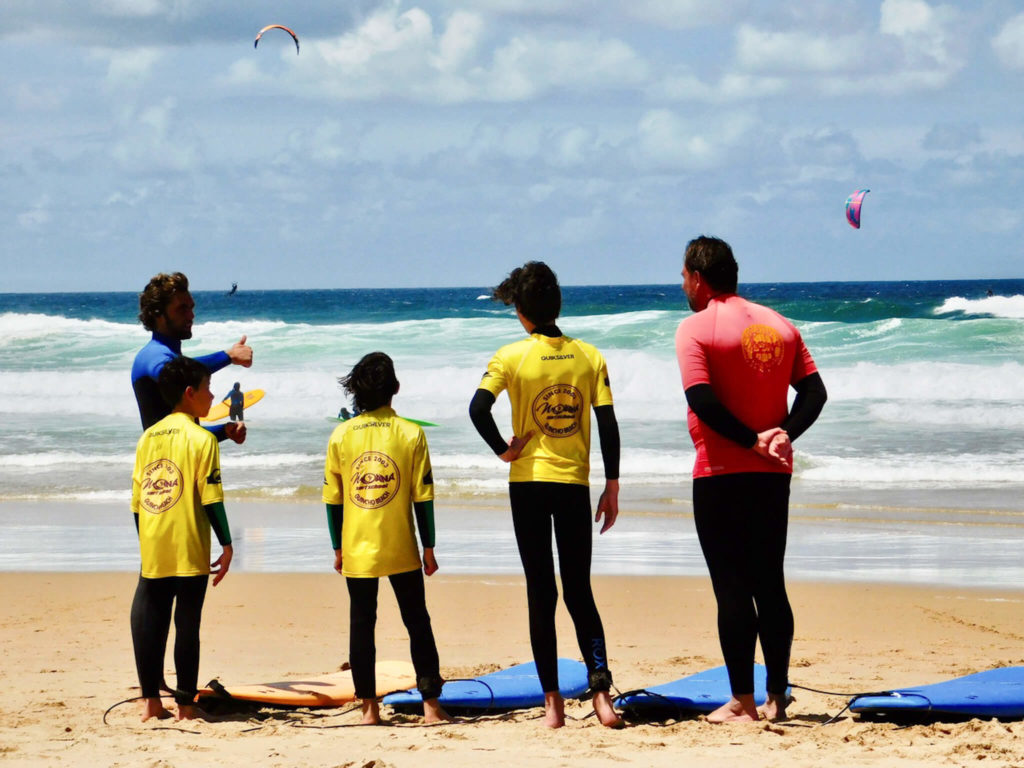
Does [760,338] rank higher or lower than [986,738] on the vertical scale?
higher

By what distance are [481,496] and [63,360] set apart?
20.0 m

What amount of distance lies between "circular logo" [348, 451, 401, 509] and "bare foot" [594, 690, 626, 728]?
3.16 feet

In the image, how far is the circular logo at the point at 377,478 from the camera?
153 inches

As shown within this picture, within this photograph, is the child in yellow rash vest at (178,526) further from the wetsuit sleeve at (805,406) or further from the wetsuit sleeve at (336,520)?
the wetsuit sleeve at (805,406)

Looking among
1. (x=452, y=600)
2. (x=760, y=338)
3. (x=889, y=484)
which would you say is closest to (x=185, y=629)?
(x=760, y=338)

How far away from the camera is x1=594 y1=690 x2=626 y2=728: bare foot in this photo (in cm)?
380

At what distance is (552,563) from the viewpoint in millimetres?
3730

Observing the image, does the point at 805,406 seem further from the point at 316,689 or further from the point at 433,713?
the point at 316,689

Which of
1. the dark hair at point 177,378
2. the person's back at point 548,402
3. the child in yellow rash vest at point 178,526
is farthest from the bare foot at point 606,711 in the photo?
the dark hair at point 177,378

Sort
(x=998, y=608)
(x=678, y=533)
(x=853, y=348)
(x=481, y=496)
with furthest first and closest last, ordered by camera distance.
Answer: (x=853, y=348)
(x=481, y=496)
(x=678, y=533)
(x=998, y=608)

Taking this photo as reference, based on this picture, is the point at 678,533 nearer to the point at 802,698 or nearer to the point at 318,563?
the point at 318,563

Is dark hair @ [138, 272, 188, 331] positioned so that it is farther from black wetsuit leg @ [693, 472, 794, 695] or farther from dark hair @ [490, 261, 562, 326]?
black wetsuit leg @ [693, 472, 794, 695]

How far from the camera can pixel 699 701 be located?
4004 millimetres

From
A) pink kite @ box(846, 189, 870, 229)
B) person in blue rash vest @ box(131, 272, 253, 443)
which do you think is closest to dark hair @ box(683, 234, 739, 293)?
person in blue rash vest @ box(131, 272, 253, 443)
